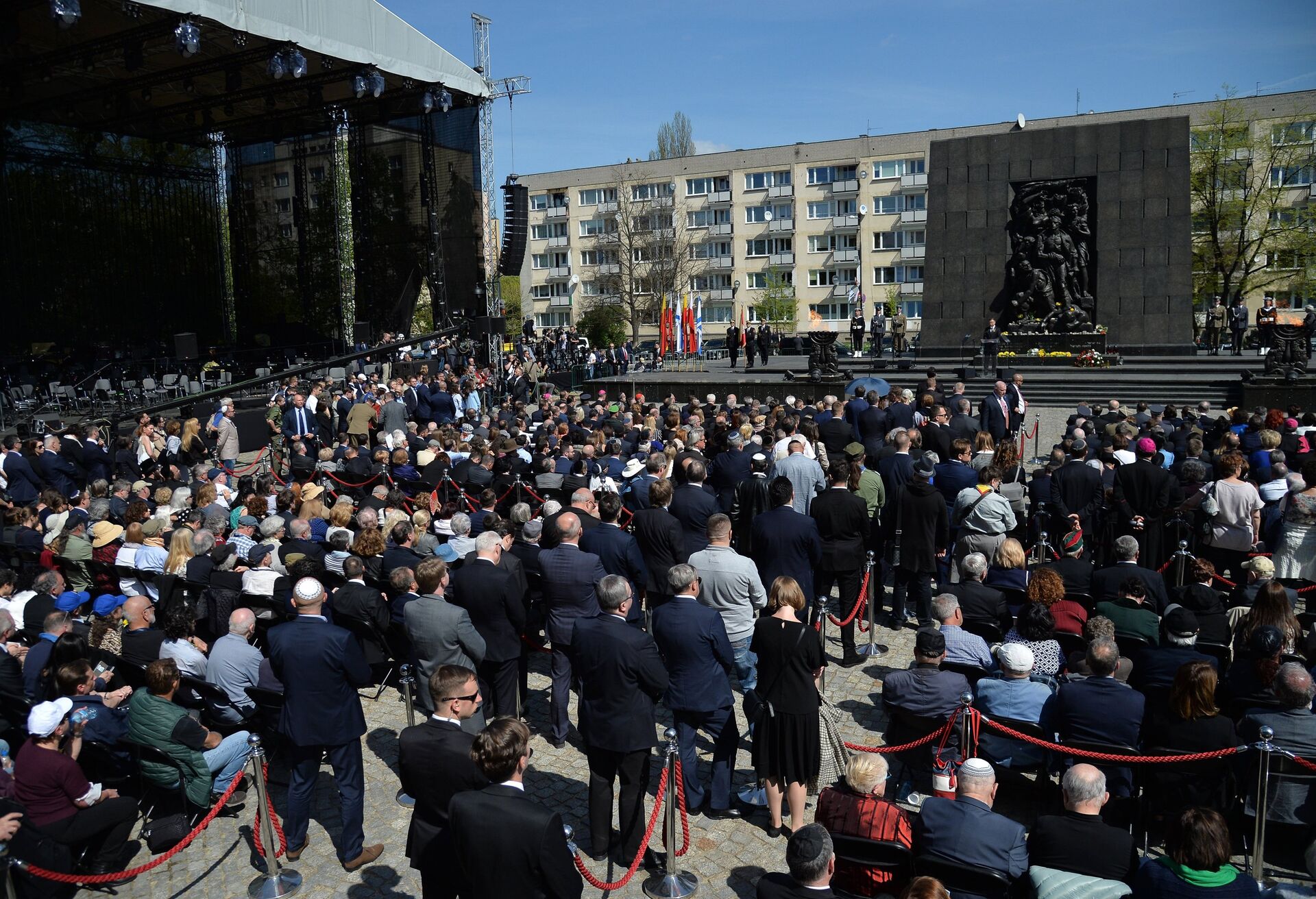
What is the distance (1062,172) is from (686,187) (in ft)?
157

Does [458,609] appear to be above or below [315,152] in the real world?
→ below

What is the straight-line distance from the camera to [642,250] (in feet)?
226

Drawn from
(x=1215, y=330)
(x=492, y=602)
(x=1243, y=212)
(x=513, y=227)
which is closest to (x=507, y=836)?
(x=492, y=602)

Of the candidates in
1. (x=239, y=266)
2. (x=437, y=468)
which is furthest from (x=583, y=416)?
(x=239, y=266)

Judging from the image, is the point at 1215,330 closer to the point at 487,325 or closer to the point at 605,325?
the point at 487,325

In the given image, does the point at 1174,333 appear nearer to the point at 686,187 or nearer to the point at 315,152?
the point at 315,152

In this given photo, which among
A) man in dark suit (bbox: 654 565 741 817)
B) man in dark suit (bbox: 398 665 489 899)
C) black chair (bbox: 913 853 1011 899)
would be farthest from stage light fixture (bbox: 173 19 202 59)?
black chair (bbox: 913 853 1011 899)

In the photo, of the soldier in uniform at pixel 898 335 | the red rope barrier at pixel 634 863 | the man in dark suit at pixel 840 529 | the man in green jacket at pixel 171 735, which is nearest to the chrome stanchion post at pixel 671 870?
the red rope barrier at pixel 634 863

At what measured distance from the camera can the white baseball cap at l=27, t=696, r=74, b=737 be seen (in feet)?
16.5

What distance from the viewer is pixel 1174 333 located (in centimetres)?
2595

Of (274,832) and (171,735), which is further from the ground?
(171,735)

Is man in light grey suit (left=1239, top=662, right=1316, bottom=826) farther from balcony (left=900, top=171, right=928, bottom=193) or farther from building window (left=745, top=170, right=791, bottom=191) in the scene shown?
building window (left=745, top=170, right=791, bottom=191)

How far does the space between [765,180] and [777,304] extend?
10.6 meters

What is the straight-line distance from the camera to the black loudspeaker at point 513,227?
27.4 metres
